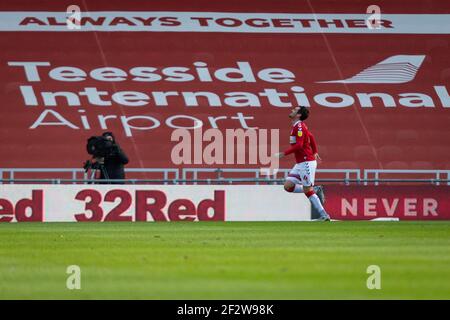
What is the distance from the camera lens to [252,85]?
1232 inches

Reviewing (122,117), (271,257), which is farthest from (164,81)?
(271,257)

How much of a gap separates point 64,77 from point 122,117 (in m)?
1.71

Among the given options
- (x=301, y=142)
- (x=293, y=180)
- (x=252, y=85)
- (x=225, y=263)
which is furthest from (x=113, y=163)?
(x=225, y=263)

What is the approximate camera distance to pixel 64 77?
3081 cm

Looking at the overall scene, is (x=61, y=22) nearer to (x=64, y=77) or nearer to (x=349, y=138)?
(x=64, y=77)

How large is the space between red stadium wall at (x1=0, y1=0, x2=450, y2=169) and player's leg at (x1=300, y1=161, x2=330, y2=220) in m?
9.00

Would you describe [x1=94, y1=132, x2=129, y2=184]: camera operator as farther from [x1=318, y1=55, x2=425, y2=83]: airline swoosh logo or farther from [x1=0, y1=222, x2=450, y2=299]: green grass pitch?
[x1=318, y1=55, x2=425, y2=83]: airline swoosh logo

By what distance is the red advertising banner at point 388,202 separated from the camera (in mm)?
24641

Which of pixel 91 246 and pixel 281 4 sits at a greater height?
pixel 281 4

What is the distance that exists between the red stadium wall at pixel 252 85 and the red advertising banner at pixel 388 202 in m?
5.92

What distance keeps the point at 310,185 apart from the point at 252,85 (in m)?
10.0

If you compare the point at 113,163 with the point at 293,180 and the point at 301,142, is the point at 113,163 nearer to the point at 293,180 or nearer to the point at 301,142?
the point at 293,180

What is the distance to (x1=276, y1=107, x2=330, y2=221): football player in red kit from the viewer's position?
70.4ft
